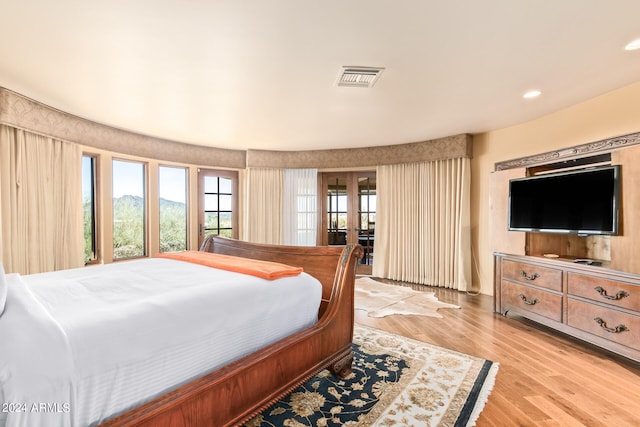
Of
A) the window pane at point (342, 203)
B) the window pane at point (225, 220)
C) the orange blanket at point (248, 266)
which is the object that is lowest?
the orange blanket at point (248, 266)

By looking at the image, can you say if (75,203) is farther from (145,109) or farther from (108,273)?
(108,273)

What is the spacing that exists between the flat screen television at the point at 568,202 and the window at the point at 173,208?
4.92 meters

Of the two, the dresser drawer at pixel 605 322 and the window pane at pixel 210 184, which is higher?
the window pane at pixel 210 184

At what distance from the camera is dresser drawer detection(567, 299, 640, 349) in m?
2.25

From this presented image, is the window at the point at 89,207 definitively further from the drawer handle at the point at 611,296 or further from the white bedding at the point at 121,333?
the drawer handle at the point at 611,296

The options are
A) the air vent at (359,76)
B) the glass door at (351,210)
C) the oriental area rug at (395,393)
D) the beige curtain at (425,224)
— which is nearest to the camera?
the oriental area rug at (395,393)

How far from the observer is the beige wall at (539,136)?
9.15ft

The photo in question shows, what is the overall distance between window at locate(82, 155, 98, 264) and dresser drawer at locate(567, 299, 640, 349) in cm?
550

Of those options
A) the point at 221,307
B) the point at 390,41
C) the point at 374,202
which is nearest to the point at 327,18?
the point at 390,41

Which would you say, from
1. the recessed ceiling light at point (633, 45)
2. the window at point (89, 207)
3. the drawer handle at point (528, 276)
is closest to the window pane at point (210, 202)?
the window at point (89, 207)

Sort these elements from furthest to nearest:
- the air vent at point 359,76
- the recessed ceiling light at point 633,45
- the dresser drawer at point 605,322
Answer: the air vent at point 359,76, the dresser drawer at point 605,322, the recessed ceiling light at point 633,45

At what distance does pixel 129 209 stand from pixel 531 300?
17.5 ft

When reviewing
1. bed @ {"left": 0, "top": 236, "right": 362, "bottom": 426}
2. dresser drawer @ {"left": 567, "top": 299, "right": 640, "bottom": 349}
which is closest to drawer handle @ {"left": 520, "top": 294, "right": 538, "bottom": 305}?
dresser drawer @ {"left": 567, "top": 299, "right": 640, "bottom": 349}

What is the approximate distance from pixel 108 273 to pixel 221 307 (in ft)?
3.39
